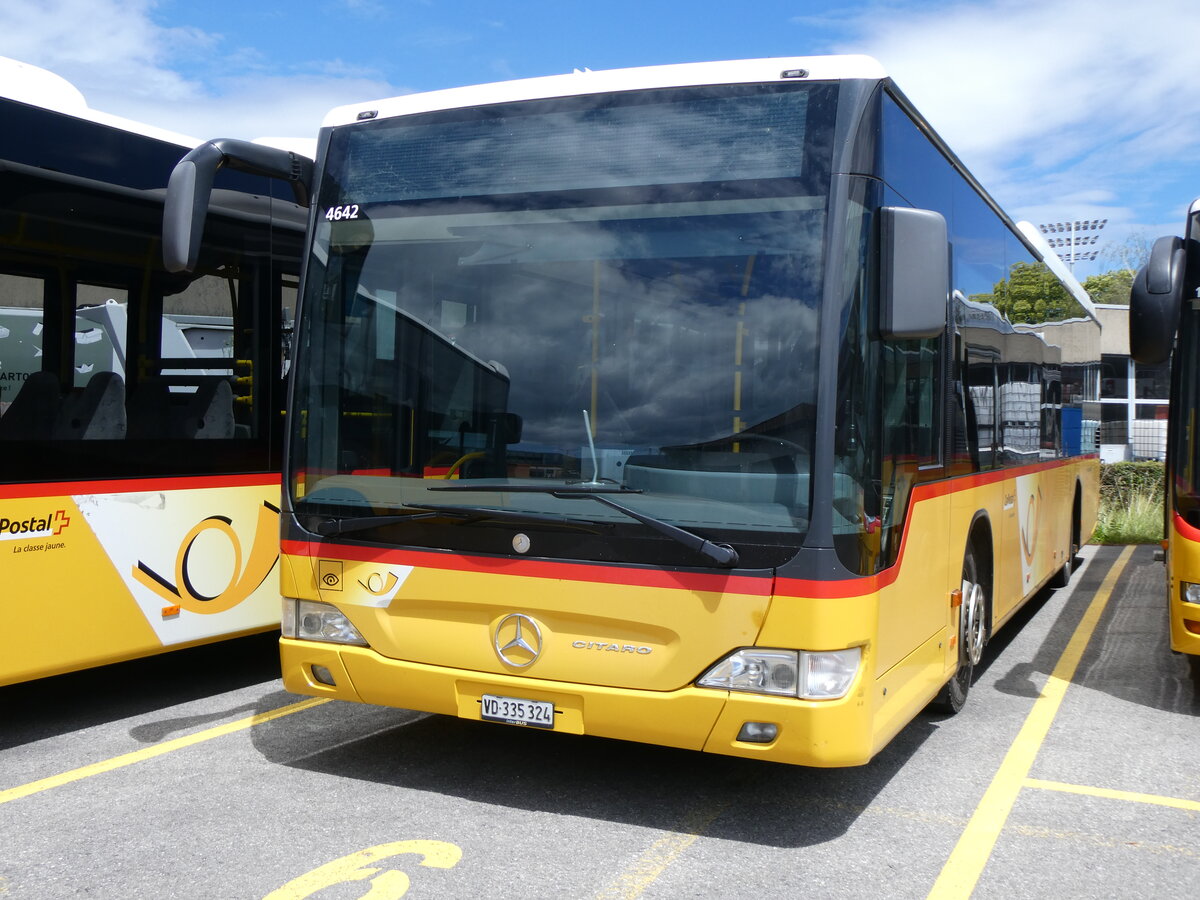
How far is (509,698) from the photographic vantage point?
4.82m

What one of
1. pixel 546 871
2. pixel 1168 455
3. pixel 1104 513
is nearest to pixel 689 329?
pixel 546 871

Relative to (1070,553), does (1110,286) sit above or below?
above

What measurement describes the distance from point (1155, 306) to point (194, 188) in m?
4.93

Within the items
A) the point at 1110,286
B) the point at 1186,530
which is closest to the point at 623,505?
the point at 1186,530

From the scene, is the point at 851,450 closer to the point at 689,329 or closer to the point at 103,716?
the point at 689,329

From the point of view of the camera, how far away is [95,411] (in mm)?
6098

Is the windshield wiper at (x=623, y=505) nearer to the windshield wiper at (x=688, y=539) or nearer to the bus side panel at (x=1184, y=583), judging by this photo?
the windshield wiper at (x=688, y=539)

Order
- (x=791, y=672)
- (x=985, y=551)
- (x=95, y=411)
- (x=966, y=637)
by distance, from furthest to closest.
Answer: (x=985, y=551)
(x=966, y=637)
(x=95, y=411)
(x=791, y=672)

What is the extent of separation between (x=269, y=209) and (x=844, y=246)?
13.1ft

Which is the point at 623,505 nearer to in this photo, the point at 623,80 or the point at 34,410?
the point at 623,80

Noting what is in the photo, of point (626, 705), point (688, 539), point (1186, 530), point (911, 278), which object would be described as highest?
point (911, 278)

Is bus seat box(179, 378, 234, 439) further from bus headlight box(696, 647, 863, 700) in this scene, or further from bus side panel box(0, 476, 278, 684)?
bus headlight box(696, 647, 863, 700)

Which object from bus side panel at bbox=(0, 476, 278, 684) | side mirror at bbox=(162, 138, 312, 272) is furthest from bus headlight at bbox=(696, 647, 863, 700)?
bus side panel at bbox=(0, 476, 278, 684)

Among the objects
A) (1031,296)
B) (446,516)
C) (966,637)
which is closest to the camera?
(446,516)
